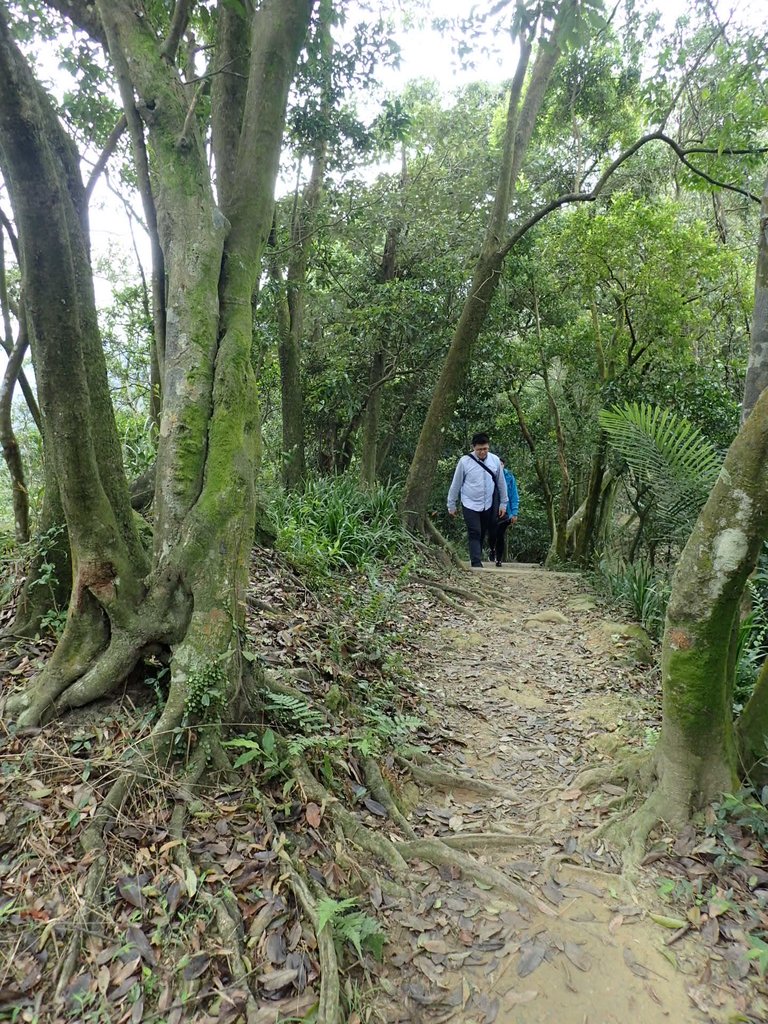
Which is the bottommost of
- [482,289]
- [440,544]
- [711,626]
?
[440,544]

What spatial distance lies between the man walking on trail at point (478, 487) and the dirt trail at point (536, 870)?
3.05 m

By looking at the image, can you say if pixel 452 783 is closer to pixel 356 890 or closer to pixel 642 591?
pixel 356 890

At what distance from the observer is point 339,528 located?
7492mm

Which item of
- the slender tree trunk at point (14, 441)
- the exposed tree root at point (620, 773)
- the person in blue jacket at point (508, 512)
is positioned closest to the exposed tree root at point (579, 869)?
the exposed tree root at point (620, 773)

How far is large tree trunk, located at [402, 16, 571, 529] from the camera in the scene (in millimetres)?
8719

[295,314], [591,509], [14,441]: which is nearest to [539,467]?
[591,509]

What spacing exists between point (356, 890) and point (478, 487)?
6870 mm

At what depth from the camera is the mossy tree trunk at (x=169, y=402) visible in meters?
3.04

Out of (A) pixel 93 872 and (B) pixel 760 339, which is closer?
(A) pixel 93 872

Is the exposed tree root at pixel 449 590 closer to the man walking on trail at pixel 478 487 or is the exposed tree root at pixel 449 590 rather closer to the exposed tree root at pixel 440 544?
the exposed tree root at pixel 440 544

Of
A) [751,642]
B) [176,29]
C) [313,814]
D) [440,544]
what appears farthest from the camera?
[440,544]

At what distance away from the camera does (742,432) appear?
121 inches

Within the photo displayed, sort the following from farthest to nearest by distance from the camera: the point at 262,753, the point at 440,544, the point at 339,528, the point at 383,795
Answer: the point at 440,544, the point at 339,528, the point at 383,795, the point at 262,753

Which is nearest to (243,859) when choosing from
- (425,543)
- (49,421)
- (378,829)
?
(378,829)
